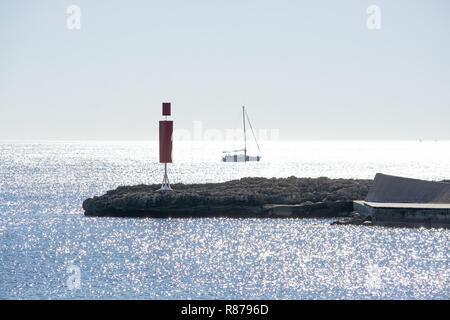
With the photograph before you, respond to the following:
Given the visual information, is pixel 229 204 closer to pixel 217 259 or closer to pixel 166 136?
pixel 166 136

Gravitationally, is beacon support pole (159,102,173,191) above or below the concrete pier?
above

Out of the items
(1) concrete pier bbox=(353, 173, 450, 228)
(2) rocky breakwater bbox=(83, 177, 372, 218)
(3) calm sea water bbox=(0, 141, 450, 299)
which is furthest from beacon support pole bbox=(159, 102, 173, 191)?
(1) concrete pier bbox=(353, 173, 450, 228)

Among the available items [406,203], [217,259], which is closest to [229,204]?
[406,203]

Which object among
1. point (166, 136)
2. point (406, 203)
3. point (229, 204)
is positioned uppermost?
point (166, 136)

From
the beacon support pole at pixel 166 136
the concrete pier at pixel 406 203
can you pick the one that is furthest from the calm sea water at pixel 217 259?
the beacon support pole at pixel 166 136

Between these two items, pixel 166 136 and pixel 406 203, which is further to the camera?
pixel 166 136

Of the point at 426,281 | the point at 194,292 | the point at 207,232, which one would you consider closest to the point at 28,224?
the point at 207,232

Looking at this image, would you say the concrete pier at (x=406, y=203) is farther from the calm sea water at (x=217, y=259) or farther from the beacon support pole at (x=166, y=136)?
the beacon support pole at (x=166, y=136)

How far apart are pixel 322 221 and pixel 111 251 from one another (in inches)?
703

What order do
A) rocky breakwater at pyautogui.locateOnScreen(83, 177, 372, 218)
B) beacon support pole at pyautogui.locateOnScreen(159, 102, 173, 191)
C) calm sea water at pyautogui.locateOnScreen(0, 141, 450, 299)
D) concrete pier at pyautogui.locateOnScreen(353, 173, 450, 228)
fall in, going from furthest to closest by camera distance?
beacon support pole at pyautogui.locateOnScreen(159, 102, 173, 191)
rocky breakwater at pyautogui.locateOnScreen(83, 177, 372, 218)
concrete pier at pyautogui.locateOnScreen(353, 173, 450, 228)
calm sea water at pyautogui.locateOnScreen(0, 141, 450, 299)

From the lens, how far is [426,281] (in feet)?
120

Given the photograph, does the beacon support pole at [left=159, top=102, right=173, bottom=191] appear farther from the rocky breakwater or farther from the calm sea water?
the calm sea water

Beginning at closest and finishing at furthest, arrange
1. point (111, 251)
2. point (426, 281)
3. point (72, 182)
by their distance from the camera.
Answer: point (426, 281)
point (111, 251)
point (72, 182)
